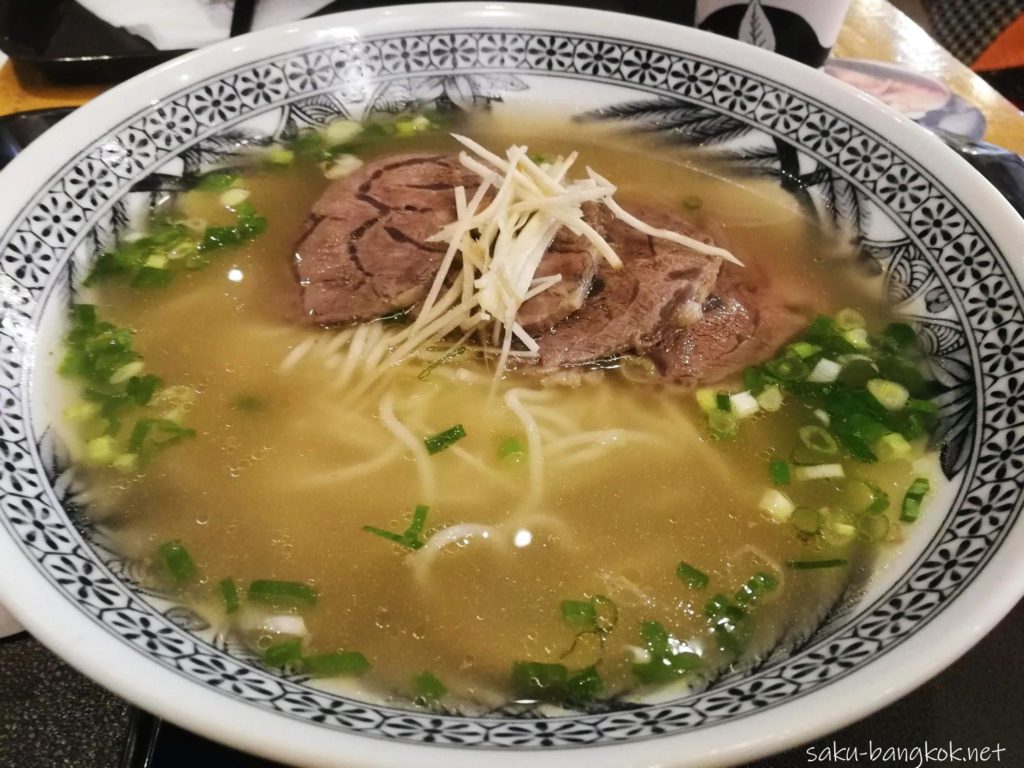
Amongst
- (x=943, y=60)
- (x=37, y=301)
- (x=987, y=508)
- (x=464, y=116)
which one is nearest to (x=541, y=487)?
(x=987, y=508)

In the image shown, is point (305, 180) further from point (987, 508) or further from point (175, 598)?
point (987, 508)

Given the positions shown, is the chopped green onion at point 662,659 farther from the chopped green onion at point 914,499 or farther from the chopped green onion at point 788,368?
the chopped green onion at point 788,368

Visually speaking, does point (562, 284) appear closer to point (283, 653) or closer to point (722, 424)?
point (722, 424)

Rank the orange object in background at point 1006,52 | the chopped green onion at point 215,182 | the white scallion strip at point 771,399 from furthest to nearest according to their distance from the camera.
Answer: the orange object in background at point 1006,52 → the chopped green onion at point 215,182 → the white scallion strip at point 771,399

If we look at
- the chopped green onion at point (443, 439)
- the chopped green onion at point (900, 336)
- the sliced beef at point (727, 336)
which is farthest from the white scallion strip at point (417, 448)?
the chopped green onion at point (900, 336)

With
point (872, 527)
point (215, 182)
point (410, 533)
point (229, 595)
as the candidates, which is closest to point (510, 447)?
point (410, 533)

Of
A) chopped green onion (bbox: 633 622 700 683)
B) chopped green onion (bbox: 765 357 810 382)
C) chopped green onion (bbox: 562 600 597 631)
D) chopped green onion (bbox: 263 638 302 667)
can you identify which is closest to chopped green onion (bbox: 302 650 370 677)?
chopped green onion (bbox: 263 638 302 667)

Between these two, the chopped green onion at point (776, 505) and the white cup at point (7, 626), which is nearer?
the white cup at point (7, 626)

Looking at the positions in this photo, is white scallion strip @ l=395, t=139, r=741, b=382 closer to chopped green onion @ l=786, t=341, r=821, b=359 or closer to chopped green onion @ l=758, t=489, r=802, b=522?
chopped green onion @ l=786, t=341, r=821, b=359
